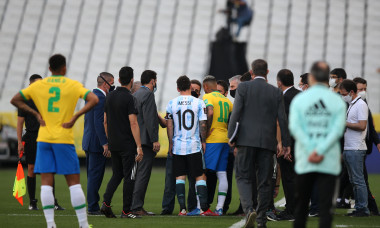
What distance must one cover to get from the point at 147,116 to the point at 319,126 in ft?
13.7

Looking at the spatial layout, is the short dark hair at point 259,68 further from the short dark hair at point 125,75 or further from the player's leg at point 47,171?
the player's leg at point 47,171

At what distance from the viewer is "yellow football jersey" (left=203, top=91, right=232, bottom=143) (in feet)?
33.1

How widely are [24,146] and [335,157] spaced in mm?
6229

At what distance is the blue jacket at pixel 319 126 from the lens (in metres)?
5.77

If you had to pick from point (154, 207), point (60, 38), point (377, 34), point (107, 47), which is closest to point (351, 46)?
point (377, 34)

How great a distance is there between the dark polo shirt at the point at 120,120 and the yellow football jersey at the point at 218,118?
1369 millimetres

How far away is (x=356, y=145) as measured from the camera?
9.47m

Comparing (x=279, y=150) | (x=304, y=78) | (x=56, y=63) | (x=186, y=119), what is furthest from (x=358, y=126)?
(x=56, y=63)

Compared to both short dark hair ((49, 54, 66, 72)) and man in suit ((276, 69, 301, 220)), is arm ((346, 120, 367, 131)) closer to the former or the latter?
man in suit ((276, 69, 301, 220))

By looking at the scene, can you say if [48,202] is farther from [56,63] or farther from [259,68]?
[259,68]

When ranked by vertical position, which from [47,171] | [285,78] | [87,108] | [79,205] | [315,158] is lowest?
[79,205]

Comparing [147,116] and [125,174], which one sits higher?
[147,116]

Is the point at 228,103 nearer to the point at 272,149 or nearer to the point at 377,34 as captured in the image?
the point at 272,149

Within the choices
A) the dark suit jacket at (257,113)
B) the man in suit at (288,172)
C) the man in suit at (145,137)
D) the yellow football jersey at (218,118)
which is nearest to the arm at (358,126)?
the man in suit at (288,172)
